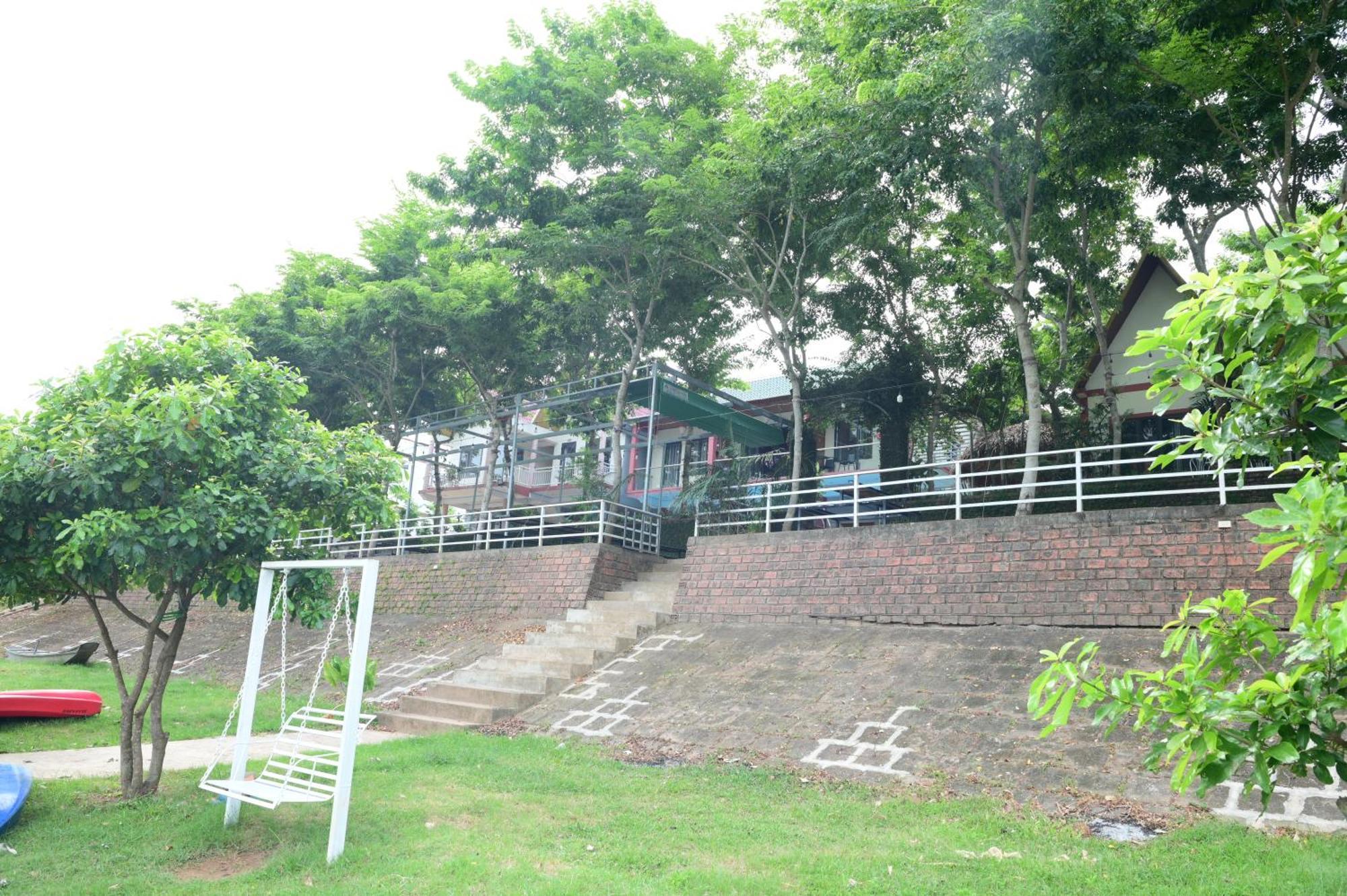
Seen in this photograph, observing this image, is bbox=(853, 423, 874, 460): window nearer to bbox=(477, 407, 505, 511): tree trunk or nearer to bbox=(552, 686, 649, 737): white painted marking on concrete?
bbox=(477, 407, 505, 511): tree trunk

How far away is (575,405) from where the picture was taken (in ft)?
83.1

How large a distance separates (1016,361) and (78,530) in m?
16.9

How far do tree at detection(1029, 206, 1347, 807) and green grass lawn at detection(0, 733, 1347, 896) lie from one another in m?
3.12

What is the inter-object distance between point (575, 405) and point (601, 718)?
15.5 metres

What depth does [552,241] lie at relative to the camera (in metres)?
17.6

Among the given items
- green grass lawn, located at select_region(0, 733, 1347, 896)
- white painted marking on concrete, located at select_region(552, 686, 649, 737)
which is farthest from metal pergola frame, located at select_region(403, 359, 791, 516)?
green grass lawn, located at select_region(0, 733, 1347, 896)

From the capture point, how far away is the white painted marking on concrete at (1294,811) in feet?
19.7

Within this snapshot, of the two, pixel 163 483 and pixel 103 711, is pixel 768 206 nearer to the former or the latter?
pixel 163 483

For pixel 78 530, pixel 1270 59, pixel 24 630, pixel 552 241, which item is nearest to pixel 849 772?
pixel 78 530

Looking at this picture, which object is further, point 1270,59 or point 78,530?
point 1270,59

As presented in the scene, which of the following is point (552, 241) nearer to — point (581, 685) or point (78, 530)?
point (581, 685)

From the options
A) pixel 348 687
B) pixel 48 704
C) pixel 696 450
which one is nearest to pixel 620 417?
pixel 696 450

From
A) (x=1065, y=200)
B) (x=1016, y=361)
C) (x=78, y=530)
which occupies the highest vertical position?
(x=1065, y=200)

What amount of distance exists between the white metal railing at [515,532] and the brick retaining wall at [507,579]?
364 millimetres
